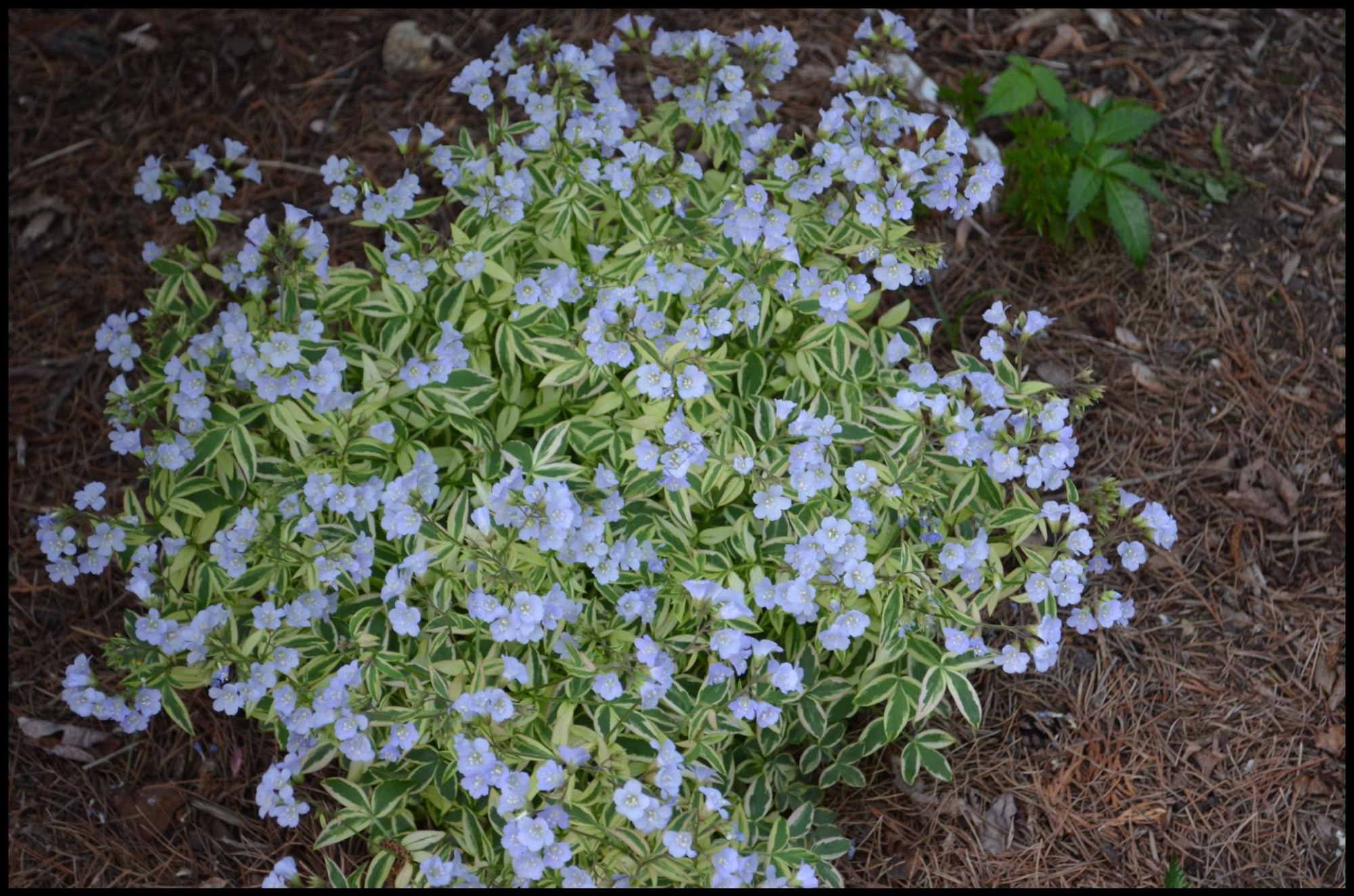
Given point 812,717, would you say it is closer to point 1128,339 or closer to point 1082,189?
point 1128,339

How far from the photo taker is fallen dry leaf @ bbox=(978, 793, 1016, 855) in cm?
277

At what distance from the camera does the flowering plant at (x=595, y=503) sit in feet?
7.82

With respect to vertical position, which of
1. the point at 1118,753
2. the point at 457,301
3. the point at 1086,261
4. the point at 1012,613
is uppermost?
the point at 457,301

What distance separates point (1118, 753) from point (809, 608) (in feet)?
3.73

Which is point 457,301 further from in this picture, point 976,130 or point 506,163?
point 976,130

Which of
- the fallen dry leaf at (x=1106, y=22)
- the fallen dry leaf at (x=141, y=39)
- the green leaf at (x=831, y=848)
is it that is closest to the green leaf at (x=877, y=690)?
the green leaf at (x=831, y=848)

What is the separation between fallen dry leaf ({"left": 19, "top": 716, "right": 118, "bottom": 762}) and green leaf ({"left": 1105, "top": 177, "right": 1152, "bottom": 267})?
3393mm

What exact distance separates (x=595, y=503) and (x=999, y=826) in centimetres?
137

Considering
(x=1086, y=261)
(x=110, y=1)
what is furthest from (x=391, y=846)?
(x=110, y=1)

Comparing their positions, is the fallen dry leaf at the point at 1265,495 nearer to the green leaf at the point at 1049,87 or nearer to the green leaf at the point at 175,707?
the green leaf at the point at 1049,87

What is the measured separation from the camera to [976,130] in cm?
386

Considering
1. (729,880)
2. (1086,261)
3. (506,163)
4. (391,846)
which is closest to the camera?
(729,880)

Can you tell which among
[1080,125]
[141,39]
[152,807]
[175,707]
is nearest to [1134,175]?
[1080,125]

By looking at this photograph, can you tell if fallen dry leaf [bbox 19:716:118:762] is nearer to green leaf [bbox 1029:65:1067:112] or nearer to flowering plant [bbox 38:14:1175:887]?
flowering plant [bbox 38:14:1175:887]
